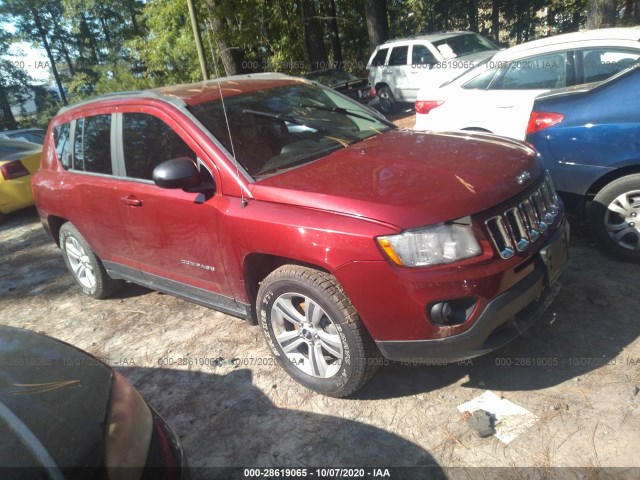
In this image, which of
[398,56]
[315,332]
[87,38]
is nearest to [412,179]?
[315,332]

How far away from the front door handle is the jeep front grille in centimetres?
238

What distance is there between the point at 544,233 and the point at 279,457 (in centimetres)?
188

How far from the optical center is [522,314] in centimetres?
275

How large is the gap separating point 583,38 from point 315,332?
4182 millimetres

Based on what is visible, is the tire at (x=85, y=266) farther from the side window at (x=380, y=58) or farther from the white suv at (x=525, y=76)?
the side window at (x=380, y=58)

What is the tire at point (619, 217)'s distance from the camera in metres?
3.79

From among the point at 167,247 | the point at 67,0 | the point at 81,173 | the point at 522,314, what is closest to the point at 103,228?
the point at 81,173

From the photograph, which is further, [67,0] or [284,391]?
[67,0]

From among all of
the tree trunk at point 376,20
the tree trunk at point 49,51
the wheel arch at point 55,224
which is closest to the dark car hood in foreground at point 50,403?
the wheel arch at point 55,224

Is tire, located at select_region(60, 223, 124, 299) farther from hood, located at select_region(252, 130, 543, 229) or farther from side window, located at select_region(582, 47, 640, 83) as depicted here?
side window, located at select_region(582, 47, 640, 83)

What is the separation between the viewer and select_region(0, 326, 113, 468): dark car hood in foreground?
1.74m

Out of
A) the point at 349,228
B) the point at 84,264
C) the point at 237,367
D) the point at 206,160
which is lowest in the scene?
the point at 237,367

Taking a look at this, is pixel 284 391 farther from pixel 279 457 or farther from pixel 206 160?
pixel 206 160

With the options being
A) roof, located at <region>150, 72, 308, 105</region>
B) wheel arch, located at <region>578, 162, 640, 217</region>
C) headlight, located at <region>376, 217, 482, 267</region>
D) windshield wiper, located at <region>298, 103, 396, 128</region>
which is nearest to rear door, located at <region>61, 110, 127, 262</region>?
roof, located at <region>150, 72, 308, 105</region>
